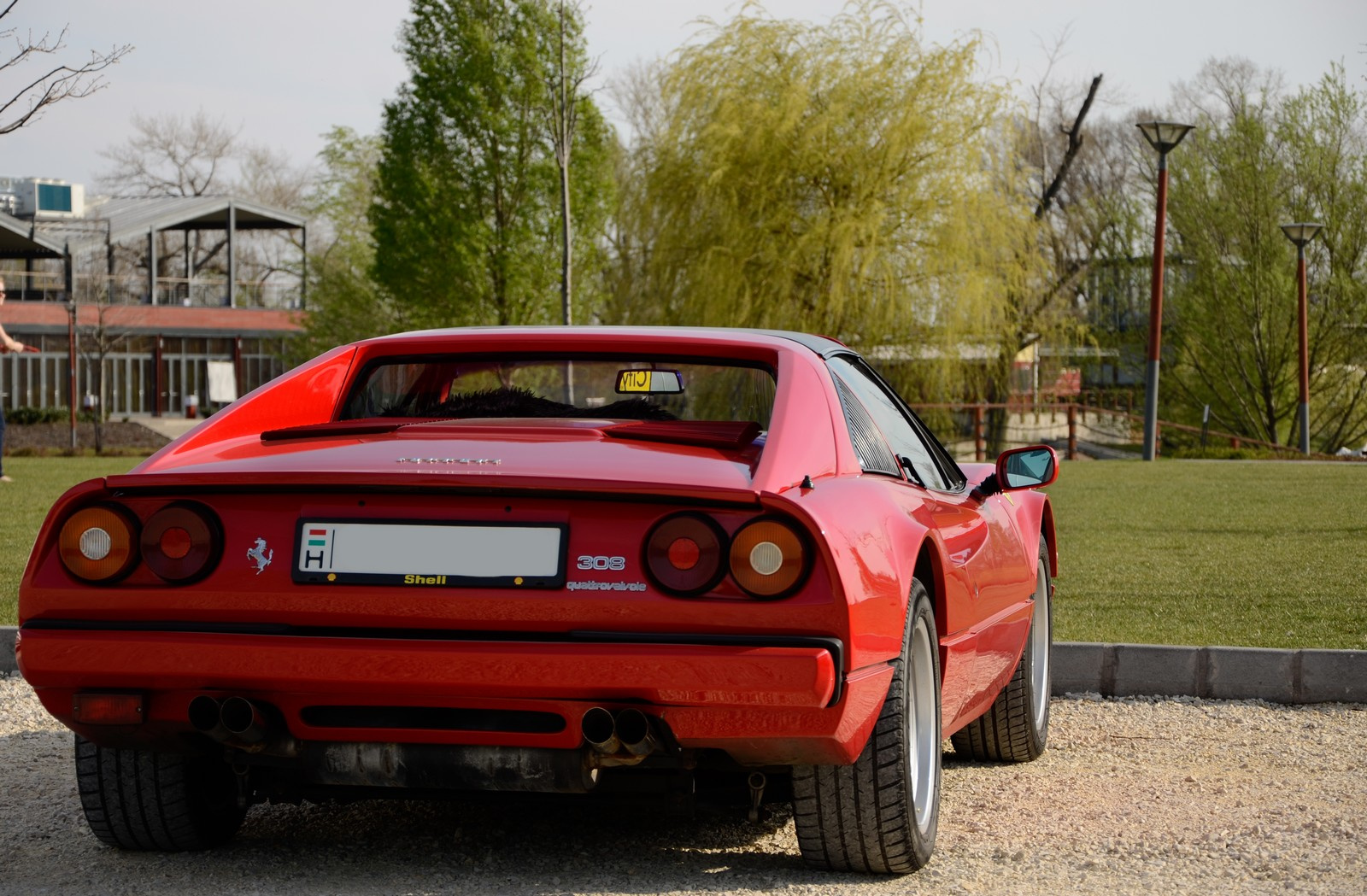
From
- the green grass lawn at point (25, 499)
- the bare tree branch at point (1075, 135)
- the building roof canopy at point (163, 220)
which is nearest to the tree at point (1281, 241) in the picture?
the bare tree branch at point (1075, 135)

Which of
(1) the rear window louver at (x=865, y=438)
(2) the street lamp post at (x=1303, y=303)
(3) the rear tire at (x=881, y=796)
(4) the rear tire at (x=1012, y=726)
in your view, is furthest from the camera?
(2) the street lamp post at (x=1303, y=303)

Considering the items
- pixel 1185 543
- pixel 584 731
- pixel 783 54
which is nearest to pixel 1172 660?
pixel 584 731

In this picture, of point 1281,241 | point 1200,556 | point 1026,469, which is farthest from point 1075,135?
point 1026,469

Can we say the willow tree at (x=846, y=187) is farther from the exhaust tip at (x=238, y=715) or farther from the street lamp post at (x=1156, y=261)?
the exhaust tip at (x=238, y=715)

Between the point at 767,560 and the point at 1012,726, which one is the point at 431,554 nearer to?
the point at 767,560

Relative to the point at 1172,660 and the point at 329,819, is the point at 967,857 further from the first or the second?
the point at 1172,660

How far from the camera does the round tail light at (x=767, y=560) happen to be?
327 cm

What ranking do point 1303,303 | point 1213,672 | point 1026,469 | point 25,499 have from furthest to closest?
point 1303,303, point 25,499, point 1213,672, point 1026,469

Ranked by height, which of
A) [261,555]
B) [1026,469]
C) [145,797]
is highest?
[1026,469]

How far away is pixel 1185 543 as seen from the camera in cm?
1334

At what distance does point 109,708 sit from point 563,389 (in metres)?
1.71

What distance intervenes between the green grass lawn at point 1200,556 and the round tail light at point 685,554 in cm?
497

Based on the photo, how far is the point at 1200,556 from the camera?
40.2 feet

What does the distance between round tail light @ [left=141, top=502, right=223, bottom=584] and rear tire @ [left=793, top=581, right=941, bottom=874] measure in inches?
54.4
